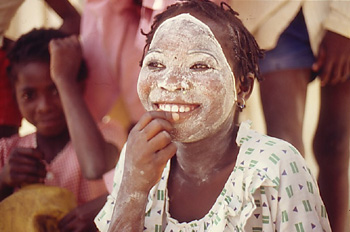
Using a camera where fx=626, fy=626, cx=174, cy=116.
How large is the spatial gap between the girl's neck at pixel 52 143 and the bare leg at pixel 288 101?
3.54 feet

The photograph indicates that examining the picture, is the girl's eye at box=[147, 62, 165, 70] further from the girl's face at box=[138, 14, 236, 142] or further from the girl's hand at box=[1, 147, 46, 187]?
the girl's hand at box=[1, 147, 46, 187]

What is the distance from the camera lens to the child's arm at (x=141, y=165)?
193 cm

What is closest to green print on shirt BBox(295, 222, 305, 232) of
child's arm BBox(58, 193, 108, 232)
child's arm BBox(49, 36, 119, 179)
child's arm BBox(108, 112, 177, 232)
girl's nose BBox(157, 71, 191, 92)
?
child's arm BBox(108, 112, 177, 232)

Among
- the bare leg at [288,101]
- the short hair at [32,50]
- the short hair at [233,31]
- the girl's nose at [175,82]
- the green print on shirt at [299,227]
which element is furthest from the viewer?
the short hair at [32,50]

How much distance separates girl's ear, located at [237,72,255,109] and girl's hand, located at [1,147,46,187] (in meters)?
1.08

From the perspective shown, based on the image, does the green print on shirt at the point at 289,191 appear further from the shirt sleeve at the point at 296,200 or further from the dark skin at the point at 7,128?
the dark skin at the point at 7,128

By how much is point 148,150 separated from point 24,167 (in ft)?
3.44

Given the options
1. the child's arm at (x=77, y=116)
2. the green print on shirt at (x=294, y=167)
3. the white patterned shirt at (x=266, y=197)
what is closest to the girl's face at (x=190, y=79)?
the white patterned shirt at (x=266, y=197)

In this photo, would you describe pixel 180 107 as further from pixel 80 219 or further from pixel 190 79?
pixel 80 219

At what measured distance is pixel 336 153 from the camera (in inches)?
106

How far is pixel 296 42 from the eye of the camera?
2621 mm

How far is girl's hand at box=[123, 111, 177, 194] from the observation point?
1.93 meters

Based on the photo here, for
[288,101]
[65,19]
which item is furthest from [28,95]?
[288,101]

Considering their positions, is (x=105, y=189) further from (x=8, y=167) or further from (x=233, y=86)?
(x=233, y=86)
